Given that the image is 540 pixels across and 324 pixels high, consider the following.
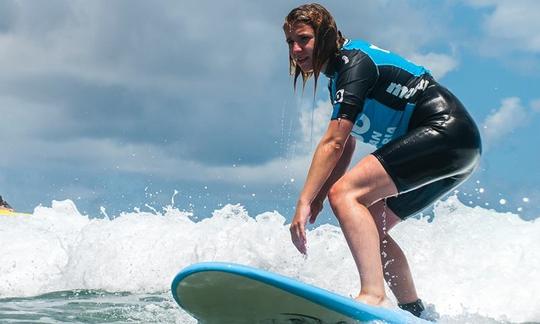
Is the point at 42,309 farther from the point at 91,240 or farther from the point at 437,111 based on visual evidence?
the point at 91,240

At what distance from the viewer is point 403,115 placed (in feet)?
13.4

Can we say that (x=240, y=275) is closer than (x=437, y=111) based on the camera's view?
Yes

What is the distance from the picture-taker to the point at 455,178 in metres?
4.27

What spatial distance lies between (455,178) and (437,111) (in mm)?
542

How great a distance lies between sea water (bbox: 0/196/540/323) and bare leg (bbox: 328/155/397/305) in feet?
5.79

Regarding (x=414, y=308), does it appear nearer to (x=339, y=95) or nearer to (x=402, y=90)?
(x=402, y=90)

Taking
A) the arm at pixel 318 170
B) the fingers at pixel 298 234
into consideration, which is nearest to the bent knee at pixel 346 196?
the arm at pixel 318 170

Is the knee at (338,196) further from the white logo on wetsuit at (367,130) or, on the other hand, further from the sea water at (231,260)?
the sea water at (231,260)

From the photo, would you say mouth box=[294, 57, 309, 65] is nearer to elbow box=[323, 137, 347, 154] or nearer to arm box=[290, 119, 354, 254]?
arm box=[290, 119, 354, 254]

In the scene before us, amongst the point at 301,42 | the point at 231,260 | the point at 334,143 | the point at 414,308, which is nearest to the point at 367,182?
the point at 334,143

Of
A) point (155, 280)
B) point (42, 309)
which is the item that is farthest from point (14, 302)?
point (155, 280)

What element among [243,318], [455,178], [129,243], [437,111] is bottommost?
[243,318]

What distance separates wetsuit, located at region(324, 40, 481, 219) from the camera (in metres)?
3.76

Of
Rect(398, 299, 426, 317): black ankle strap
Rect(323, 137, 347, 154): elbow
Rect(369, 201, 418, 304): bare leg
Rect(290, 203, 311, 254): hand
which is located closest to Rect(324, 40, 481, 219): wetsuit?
Rect(323, 137, 347, 154): elbow
